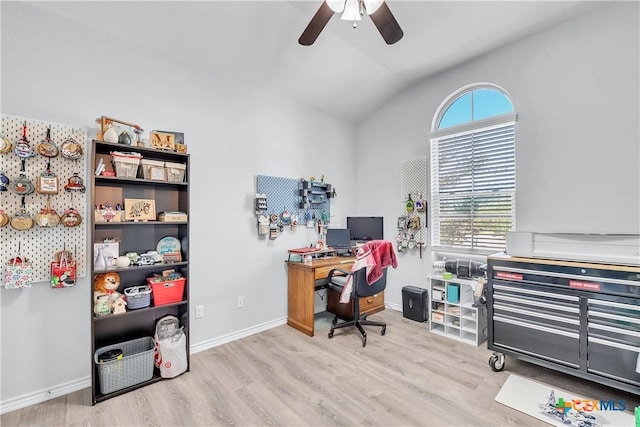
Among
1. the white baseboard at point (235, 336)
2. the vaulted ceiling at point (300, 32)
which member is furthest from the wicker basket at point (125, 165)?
the white baseboard at point (235, 336)

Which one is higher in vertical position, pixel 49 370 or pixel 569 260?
pixel 569 260

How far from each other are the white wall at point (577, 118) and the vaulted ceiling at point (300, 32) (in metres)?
0.18

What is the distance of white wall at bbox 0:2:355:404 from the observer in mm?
1998

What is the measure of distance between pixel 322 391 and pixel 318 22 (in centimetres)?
262

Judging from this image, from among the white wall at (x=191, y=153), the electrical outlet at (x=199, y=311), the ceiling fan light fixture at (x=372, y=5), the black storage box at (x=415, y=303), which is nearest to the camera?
the ceiling fan light fixture at (x=372, y=5)

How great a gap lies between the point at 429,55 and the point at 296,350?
335 centimetres

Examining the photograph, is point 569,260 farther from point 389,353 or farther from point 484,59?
point 484,59

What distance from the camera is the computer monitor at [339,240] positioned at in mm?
3777

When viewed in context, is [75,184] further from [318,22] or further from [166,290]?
[318,22]

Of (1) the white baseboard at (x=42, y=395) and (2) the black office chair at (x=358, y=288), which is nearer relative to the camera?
(1) the white baseboard at (x=42, y=395)

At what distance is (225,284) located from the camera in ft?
9.76

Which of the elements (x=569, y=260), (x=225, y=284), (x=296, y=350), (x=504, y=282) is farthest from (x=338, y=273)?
(x=569, y=260)

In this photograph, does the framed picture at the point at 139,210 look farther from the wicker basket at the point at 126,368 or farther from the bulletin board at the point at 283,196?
the bulletin board at the point at 283,196

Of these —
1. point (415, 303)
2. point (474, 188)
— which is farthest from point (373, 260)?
point (474, 188)
